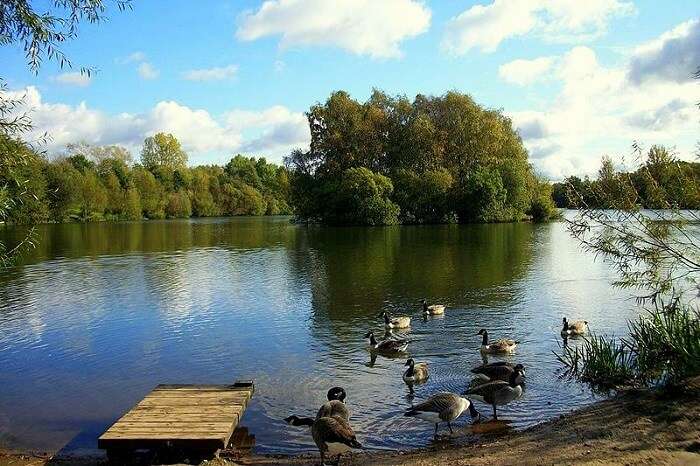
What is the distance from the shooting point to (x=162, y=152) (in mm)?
157625

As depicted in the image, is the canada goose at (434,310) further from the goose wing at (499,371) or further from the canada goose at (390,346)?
the goose wing at (499,371)

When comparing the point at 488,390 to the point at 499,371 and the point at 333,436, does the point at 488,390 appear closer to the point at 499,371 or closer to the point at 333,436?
the point at 499,371

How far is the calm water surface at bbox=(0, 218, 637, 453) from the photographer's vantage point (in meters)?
13.3

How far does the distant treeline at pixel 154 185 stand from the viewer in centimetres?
11525

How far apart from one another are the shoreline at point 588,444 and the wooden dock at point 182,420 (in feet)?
1.70

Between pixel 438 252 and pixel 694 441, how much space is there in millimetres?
39146

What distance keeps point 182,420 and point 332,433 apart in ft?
10.2

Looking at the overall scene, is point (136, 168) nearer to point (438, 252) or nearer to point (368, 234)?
point (368, 234)

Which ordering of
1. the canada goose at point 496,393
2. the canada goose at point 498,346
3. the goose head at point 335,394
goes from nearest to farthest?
the canada goose at point 496,393 → the goose head at point 335,394 → the canada goose at point 498,346

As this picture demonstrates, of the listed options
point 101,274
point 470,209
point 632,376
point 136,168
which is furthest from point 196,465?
point 136,168

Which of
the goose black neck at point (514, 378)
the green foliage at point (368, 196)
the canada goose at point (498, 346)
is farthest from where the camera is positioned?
the green foliage at point (368, 196)

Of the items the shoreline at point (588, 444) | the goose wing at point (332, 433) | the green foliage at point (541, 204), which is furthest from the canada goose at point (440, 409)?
the green foliage at point (541, 204)

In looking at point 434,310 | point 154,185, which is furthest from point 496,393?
point 154,185

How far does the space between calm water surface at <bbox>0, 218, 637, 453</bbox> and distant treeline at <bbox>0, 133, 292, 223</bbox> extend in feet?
226
